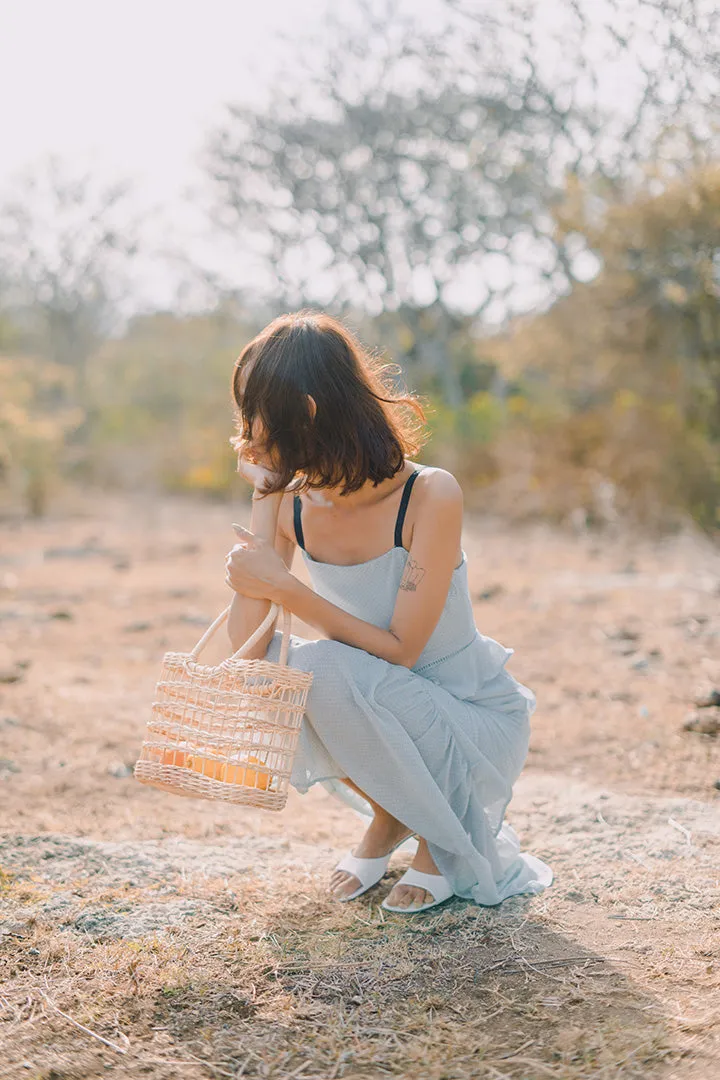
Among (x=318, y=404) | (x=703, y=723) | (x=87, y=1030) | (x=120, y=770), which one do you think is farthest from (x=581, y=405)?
(x=87, y=1030)

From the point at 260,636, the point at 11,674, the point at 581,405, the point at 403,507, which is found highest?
the point at 581,405

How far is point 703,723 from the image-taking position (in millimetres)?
3695

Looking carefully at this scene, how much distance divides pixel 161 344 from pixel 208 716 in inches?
786

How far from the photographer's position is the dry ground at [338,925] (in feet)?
5.89

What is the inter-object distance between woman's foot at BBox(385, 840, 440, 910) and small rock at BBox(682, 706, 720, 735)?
1615 mm

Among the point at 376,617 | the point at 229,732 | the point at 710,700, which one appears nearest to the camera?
the point at 229,732

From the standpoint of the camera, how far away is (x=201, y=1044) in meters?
1.82

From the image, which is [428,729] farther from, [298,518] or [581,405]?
[581,405]

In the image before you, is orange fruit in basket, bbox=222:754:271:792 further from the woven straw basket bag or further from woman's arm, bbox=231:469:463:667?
woman's arm, bbox=231:469:463:667

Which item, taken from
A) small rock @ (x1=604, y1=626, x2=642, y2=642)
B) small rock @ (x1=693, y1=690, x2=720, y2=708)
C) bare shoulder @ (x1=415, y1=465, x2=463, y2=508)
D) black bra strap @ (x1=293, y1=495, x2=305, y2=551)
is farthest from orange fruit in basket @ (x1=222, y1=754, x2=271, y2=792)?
small rock @ (x1=604, y1=626, x2=642, y2=642)

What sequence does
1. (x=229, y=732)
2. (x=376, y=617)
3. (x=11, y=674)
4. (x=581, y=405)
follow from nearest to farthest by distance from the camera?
1. (x=229, y=732)
2. (x=376, y=617)
3. (x=11, y=674)
4. (x=581, y=405)

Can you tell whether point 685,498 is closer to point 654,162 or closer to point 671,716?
point 654,162

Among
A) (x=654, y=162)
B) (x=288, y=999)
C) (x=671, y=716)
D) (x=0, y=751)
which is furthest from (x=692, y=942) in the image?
(x=654, y=162)

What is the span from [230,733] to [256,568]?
14.9 inches
